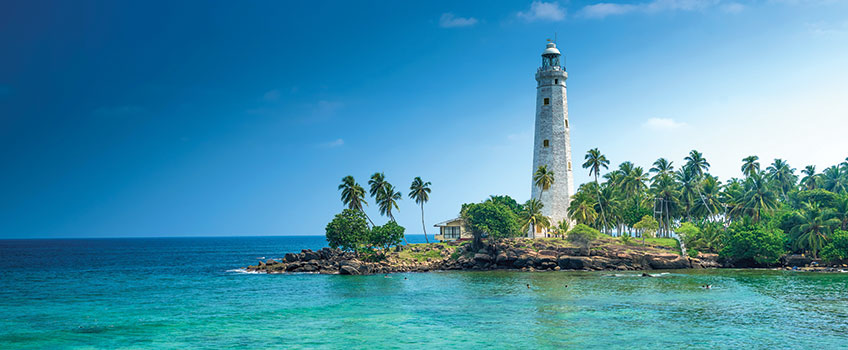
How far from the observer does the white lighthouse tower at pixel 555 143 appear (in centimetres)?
9019

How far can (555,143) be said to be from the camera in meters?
90.2

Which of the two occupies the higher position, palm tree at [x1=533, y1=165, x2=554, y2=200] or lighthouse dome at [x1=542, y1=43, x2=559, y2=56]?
lighthouse dome at [x1=542, y1=43, x2=559, y2=56]

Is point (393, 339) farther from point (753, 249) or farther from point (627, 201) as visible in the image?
point (627, 201)

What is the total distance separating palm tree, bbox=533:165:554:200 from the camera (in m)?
87.6

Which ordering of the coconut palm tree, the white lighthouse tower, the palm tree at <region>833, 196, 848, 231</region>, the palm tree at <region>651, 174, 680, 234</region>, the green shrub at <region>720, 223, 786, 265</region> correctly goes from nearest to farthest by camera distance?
the green shrub at <region>720, 223, 786, 265</region> → the palm tree at <region>833, 196, 848, 231</region> → the coconut palm tree → the white lighthouse tower → the palm tree at <region>651, 174, 680, 234</region>

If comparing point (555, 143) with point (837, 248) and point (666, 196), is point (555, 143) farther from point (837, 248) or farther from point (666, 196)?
point (837, 248)

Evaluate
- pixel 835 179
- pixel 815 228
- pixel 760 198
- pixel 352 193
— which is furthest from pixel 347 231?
pixel 835 179

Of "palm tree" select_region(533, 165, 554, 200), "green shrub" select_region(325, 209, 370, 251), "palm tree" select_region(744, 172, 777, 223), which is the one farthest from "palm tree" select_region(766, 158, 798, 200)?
"green shrub" select_region(325, 209, 370, 251)

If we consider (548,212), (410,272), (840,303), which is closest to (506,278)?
(410,272)

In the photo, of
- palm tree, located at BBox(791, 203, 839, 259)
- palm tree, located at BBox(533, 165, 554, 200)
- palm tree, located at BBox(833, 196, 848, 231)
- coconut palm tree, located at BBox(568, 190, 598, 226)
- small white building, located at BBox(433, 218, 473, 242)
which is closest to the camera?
palm tree, located at BBox(791, 203, 839, 259)

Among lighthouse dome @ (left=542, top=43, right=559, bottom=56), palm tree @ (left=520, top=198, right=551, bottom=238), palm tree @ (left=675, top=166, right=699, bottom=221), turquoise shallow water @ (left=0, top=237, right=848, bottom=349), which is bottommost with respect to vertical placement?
turquoise shallow water @ (left=0, top=237, right=848, bottom=349)

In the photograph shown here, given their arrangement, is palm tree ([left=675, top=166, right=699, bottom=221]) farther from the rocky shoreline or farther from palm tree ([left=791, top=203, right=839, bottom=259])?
palm tree ([left=791, top=203, right=839, bottom=259])

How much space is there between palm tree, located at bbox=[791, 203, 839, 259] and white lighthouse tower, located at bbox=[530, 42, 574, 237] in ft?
102

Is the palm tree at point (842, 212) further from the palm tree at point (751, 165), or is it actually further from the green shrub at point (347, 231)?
the green shrub at point (347, 231)
